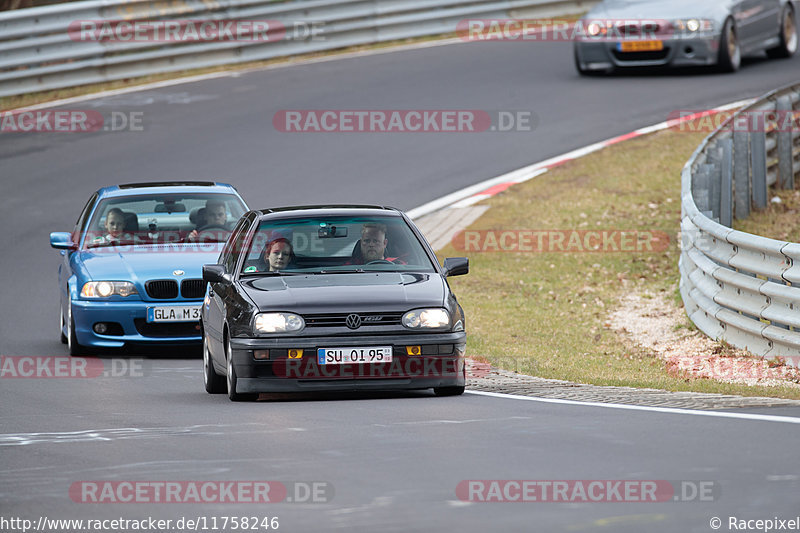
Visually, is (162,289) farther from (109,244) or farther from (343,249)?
(343,249)

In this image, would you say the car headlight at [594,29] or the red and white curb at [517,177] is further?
the car headlight at [594,29]

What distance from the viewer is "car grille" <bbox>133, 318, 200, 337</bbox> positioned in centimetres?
1322

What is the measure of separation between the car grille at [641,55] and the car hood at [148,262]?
41.0 feet

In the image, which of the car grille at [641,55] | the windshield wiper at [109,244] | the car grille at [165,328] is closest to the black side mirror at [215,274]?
the car grille at [165,328]

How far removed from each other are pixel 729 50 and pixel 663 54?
1221 mm

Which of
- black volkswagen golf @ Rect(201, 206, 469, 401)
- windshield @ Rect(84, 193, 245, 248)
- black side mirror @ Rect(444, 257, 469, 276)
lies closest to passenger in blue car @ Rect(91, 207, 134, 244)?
windshield @ Rect(84, 193, 245, 248)

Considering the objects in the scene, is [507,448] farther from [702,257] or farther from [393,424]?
[702,257]

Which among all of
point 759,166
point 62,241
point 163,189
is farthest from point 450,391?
point 759,166

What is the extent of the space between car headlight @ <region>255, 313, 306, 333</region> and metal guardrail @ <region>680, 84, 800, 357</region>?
12.4 ft

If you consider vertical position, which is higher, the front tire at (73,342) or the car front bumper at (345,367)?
the car front bumper at (345,367)

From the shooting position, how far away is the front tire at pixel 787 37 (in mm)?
26469

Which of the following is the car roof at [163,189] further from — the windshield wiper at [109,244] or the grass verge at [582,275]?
the grass verge at [582,275]

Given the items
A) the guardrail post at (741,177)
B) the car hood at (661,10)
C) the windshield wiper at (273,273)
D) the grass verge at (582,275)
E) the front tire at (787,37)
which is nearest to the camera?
the windshield wiper at (273,273)

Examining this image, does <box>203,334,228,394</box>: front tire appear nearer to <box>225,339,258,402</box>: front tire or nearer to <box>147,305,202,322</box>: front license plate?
<box>225,339,258,402</box>: front tire
